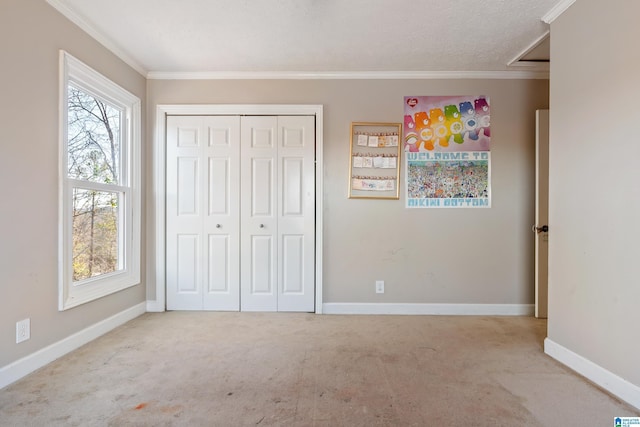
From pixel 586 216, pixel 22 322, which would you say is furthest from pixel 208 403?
pixel 586 216

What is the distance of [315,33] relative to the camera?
252cm

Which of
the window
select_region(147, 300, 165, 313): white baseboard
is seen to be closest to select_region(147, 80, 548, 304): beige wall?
the window

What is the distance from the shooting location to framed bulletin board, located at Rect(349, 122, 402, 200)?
3.21 m

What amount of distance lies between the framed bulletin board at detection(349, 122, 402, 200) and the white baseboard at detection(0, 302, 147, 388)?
243 centimetres

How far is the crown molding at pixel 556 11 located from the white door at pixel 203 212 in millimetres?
2703

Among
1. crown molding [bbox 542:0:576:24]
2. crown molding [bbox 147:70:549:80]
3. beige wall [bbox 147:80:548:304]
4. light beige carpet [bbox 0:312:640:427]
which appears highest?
crown molding [bbox 542:0:576:24]

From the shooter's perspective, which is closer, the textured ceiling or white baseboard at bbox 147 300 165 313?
the textured ceiling

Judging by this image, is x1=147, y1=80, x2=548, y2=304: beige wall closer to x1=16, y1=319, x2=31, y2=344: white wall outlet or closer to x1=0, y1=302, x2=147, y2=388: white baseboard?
x1=0, y1=302, x2=147, y2=388: white baseboard

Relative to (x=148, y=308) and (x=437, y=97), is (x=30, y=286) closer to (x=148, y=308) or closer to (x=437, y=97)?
(x=148, y=308)

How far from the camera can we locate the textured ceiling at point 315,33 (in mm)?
2213

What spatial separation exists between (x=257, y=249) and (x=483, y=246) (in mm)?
2300

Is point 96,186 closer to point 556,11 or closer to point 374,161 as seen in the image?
point 374,161

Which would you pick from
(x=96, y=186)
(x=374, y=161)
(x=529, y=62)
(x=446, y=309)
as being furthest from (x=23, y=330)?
(x=529, y=62)

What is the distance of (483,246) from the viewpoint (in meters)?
3.22
